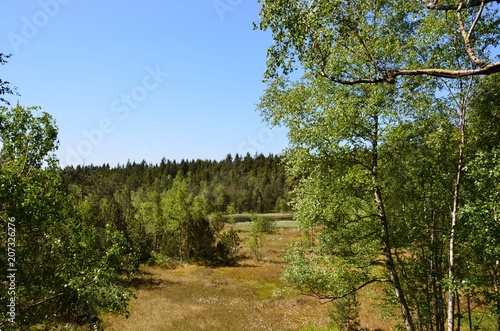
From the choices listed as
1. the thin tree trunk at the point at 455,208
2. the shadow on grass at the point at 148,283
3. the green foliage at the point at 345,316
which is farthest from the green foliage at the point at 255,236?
the thin tree trunk at the point at 455,208

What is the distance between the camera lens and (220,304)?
113 feet

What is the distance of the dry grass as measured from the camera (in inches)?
1074

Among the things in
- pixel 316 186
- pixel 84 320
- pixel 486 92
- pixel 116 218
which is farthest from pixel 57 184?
pixel 116 218

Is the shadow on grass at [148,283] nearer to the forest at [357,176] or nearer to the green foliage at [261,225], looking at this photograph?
the green foliage at [261,225]

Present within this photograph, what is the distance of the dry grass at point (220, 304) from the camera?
27.3m

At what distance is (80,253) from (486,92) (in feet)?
53.2

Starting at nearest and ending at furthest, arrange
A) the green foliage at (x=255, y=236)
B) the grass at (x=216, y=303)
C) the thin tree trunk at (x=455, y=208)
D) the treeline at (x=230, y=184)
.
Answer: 1. the thin tree trunk at (x=455, y=208)
2. the grass at (x=216, y=303)
3. the green foliage at (x=255, y=236)
4. the treeline at (x=230, y=184)

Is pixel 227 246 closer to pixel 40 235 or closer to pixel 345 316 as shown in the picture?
pixel 345 316

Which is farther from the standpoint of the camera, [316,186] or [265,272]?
[265,272]

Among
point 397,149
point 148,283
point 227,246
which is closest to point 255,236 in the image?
point 227,246

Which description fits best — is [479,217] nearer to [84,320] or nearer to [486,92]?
[486,92]

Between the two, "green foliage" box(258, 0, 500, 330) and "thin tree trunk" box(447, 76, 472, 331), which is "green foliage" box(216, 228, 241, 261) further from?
"thin tree trunk" box(447, 76, 472, 331)

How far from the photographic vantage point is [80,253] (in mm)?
11445

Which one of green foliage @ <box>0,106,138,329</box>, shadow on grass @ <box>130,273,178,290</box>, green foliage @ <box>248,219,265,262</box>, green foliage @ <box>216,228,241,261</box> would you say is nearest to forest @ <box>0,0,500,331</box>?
green foliage @ <box>0,106,138,329</box>
